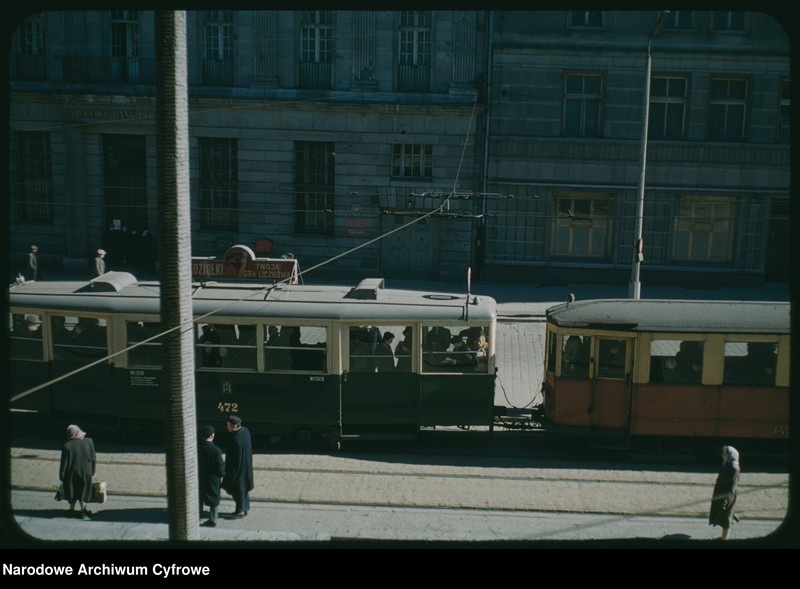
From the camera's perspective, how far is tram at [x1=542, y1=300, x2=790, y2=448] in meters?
10.9

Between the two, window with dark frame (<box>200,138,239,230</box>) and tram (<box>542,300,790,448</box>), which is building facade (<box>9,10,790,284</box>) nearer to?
window with dark frame (<box>200,138,239,230</box>)

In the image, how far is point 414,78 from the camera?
22719mm

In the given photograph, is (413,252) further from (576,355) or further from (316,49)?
(576,355)

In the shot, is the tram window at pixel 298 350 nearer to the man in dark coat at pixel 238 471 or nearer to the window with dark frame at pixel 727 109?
the man in dark coat at pixel 238 471

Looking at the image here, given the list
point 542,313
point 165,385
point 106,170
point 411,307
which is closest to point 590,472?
point 411,307

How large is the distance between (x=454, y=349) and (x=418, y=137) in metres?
12.8

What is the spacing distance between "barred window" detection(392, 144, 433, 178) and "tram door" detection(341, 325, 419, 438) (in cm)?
1249

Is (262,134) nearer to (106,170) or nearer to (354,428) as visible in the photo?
(106,170)

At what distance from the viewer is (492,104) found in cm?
2320

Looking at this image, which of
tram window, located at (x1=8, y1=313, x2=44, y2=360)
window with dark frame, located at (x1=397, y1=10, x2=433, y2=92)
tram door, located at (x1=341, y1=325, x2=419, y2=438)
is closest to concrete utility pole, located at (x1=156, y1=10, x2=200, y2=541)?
tram door, located at (x1=341, y1=325, x2=419, y2=438)

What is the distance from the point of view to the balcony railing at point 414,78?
22672mm

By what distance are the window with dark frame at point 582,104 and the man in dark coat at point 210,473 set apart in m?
17.0

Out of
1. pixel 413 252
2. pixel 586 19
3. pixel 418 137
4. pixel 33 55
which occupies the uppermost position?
pixel 586 19

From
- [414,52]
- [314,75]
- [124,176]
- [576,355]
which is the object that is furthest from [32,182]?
[576,355]
